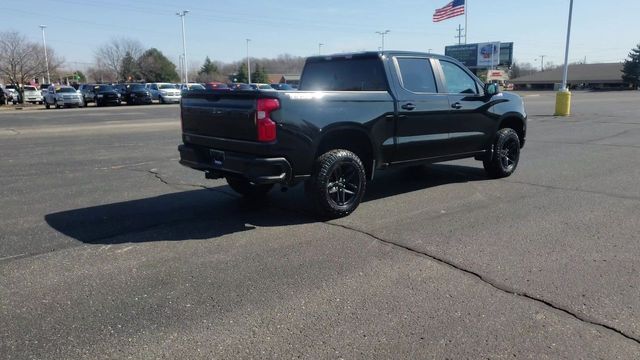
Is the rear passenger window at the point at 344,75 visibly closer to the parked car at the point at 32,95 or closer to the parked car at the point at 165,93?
the parked car at the point at 165,93

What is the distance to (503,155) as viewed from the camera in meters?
8.30

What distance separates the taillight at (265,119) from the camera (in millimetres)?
5262

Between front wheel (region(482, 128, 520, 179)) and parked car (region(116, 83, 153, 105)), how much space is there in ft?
117

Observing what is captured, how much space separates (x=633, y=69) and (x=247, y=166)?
106m

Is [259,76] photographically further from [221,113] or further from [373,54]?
[221,113]

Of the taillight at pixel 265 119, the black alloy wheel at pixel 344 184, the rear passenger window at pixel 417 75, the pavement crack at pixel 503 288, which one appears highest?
the rear passenger window at pixel 417 75

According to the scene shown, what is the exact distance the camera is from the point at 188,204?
6.73 metres

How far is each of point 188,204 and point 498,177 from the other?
4.94 metres

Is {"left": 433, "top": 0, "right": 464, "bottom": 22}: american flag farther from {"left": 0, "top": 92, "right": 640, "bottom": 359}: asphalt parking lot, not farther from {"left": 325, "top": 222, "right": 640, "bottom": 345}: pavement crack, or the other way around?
{"left": 325, "top": 222, "right": 640, "bottom": 345}: pavement crack

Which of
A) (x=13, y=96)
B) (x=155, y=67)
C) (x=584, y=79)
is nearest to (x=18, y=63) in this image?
(x=13, y=96)

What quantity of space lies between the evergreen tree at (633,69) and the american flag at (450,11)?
196 ft

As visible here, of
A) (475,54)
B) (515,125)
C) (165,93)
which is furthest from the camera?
(475,54)

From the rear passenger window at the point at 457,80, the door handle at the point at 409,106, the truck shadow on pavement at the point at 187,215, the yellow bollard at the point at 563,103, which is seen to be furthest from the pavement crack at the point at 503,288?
the yellow bollard at the point at 563,103

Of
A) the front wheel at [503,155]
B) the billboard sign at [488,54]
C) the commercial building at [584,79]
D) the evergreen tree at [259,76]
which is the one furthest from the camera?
the evergreen tree at [259,76]
